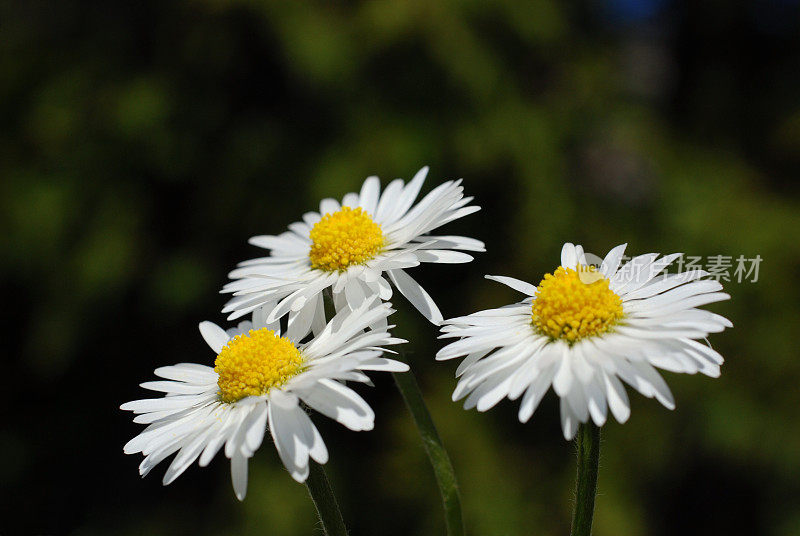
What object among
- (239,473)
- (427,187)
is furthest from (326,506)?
(427,187)

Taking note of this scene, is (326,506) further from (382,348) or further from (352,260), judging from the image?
(352,260)

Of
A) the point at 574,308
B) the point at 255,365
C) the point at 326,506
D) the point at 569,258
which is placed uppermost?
the point at 569,258

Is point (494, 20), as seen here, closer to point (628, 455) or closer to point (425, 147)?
point (425, 147)

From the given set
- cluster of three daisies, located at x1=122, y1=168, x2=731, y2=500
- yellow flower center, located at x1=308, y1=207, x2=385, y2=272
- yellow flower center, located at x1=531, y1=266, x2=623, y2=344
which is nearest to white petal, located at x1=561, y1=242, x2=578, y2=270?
cluster of three daisies, located at x1=122, y1=168, x2=731, y2=500

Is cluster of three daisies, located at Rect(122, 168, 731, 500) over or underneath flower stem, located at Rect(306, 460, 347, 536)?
over

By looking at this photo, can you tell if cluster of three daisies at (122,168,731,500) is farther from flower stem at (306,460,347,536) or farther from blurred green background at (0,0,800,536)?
blurred green background at (0,0,800,536)

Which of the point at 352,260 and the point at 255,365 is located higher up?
the point at 352,260

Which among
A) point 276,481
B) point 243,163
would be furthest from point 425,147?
point 276,481
